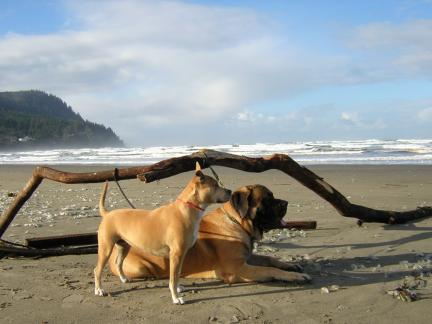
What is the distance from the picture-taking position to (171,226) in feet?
16.6

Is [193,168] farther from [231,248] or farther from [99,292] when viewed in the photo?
[99,292]

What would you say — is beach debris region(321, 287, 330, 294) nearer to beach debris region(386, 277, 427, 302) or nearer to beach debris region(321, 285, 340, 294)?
beach debris region(321, 285, 340, 294)

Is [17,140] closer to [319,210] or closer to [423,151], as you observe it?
[423,151]

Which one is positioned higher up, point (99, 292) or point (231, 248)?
point (231, 248)

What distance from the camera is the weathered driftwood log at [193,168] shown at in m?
6.10

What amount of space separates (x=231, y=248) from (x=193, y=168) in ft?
3.62

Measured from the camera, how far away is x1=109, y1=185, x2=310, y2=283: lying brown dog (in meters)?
5.67

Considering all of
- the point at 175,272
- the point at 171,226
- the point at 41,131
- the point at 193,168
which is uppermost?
the point at 41,131

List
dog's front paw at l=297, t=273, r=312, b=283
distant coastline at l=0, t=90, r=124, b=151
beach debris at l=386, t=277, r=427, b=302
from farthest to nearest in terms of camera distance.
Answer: distant coastline at l=0, t=90, r=124, b=151, dog's front paw at l=297, t=273, r=312, b=283, beach debris at l=386, t=277, r=427, b=302

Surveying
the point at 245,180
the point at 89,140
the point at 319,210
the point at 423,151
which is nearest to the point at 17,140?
the point at 89,140

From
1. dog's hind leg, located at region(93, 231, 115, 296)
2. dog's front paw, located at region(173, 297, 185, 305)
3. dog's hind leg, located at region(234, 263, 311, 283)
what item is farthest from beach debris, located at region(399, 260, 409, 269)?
dog's hind leg, located at region(93, 231, 115, 296)

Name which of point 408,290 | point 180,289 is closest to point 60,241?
point 180,289

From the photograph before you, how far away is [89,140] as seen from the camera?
10794cm

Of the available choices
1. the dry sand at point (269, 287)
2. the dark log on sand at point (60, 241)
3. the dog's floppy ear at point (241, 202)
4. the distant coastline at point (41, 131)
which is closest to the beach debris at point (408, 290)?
the dry sand at point (269, 287)
